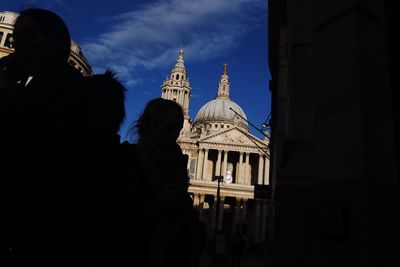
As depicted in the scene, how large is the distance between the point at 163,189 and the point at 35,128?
933 millimetres

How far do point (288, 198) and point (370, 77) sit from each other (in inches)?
69.0

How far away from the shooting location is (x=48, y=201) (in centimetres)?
155

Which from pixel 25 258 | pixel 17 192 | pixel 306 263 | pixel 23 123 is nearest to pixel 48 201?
pixel 17 192

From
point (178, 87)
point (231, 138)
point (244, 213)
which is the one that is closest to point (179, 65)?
point (178, 87)

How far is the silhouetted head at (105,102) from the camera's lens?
181cm

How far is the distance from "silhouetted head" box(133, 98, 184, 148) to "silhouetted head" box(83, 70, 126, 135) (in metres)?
0.55

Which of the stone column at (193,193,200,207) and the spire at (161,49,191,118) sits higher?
the spire at (161,49,191,118)

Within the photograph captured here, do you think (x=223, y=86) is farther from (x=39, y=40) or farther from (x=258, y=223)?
(x=39, y=40)

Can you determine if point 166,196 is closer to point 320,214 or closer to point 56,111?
point 56,111

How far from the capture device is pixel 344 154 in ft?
11.1

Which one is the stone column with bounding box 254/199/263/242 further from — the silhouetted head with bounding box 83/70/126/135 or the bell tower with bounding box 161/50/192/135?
the silhouetted head with bounding box 83/70/126/135

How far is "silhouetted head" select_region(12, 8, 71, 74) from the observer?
5.84ft

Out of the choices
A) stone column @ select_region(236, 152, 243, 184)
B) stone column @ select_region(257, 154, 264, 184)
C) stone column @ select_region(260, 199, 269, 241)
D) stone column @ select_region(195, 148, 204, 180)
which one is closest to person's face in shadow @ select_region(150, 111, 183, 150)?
stone column @ select_region(260, 199, 269, 241)

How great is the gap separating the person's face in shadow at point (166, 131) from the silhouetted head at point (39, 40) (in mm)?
921
